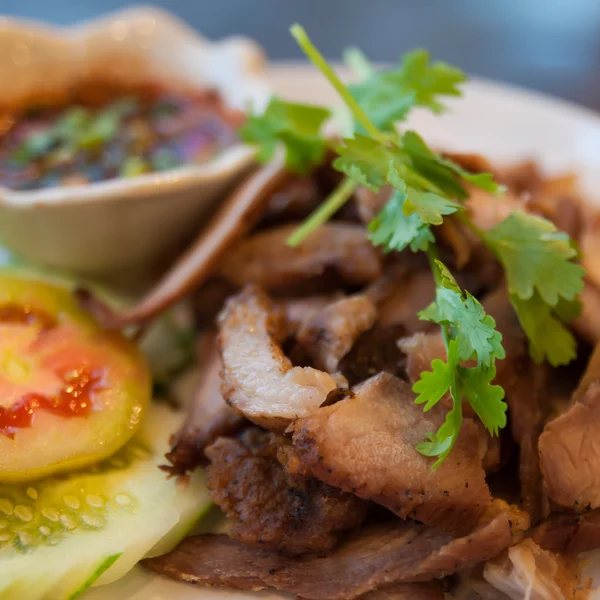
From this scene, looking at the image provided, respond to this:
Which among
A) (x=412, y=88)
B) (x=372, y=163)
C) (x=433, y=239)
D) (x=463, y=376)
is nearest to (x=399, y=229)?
(x=433, y=239)

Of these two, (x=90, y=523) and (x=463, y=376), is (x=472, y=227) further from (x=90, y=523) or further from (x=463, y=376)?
(x=90, y=523)

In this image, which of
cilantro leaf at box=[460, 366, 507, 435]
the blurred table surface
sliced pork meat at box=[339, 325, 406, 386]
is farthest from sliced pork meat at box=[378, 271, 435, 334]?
the blurred table surface

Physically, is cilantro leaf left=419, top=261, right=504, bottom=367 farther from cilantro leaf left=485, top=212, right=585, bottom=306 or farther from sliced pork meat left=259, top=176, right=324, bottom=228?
sliced pork meat left=259, top=176, right=324, bottom=228

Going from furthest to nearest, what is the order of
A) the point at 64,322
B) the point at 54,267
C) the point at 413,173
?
the point at 54,267, the point at 64,322, the point at 413,173

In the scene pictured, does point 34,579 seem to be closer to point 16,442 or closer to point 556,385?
point 16,442

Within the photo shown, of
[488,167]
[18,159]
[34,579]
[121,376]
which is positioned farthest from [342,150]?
[18,159]
